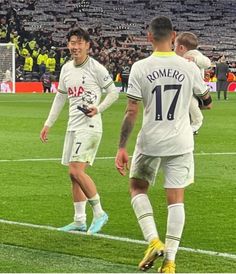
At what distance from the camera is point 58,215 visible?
422 inches

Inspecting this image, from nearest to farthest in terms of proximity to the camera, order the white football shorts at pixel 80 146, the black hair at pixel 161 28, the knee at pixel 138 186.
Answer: the black hair at pixel 161 28 < the knee at pixel 138 186 < the white football shorts at pixel 80 146

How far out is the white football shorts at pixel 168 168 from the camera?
24.9 ft

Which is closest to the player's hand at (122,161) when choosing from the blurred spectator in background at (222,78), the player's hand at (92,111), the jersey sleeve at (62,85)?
the player's hand at (92,111)

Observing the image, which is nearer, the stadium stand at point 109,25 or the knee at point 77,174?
the knee at point 77,174

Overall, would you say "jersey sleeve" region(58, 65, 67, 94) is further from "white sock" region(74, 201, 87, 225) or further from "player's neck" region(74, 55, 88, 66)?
"white sock" region(74, 201, 87, 225)

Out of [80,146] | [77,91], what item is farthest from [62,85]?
[80,146]

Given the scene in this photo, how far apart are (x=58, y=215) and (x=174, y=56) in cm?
373

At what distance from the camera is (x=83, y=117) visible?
31.9 ft

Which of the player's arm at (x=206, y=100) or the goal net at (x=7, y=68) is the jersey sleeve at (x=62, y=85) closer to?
the player's arm at (x=206, y=100)

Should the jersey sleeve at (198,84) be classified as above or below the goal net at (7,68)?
above

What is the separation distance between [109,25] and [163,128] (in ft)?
177

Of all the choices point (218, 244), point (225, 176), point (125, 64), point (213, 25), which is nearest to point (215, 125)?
point (225, 176)

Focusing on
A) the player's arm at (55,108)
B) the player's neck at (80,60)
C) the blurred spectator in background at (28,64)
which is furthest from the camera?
the blurred spectator in background at (28,64)

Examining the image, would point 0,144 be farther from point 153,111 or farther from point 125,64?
point 125,64
